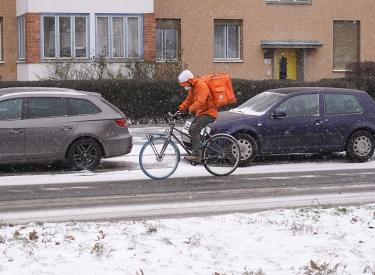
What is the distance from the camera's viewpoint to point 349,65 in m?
31.6

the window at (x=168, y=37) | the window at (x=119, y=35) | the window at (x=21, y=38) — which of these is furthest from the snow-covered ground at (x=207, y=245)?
the window at (x=168, y=37)

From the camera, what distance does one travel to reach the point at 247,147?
15.0m

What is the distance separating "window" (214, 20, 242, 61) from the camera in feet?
103

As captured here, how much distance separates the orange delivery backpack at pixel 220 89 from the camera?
12.9 meters

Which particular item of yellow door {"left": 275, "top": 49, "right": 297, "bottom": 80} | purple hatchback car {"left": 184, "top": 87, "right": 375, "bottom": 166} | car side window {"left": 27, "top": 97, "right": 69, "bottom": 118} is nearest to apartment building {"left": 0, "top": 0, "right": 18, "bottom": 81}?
yellow door {"left": 275, "top": 49, "right": 297, "bottom": 80}

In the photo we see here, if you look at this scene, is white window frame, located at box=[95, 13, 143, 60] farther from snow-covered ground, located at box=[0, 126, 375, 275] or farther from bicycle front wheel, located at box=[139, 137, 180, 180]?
snow-covered ground, located at box=[0, 126, 375, 275]

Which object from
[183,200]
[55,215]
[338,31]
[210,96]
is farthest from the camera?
[338,31]

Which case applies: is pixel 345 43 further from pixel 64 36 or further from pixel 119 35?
pixel 64 36

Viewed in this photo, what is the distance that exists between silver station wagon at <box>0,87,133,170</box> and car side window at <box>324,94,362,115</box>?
412 centimetres

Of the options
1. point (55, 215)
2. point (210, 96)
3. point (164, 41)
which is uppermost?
point (164, 41)

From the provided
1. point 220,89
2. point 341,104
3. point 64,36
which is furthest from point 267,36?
point 220,89

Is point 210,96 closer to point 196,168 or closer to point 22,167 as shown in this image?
point 196,168

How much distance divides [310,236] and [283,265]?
119 cm

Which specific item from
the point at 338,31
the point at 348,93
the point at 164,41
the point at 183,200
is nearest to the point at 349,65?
the point at 338,31
